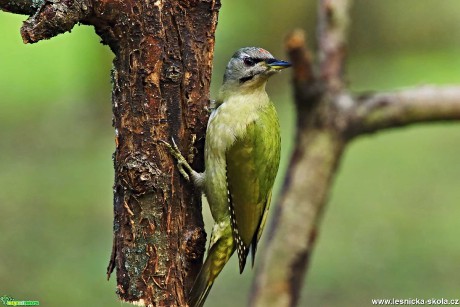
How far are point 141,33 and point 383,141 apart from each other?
893 cm

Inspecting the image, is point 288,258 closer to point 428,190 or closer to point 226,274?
point 226,274

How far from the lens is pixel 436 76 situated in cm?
1333

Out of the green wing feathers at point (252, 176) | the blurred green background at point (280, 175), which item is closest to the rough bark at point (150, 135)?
the green wing feathers at point (252, 176)

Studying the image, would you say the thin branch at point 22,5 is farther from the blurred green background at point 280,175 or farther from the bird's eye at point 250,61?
the blurred green background at point 280,175

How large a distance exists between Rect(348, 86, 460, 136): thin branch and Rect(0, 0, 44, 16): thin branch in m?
1.84

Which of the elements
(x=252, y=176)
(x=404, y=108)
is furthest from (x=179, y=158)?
(x=404, y=108)

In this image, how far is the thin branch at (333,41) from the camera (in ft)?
5.61

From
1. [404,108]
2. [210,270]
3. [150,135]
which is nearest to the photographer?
[404,108]

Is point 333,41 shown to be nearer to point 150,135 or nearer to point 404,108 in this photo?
point 404,108

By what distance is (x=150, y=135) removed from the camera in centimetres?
331

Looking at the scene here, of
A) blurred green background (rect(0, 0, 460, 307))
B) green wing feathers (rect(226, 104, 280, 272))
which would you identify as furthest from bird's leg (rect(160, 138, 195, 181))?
blurred green background (rect(0, 0, 460, 307))

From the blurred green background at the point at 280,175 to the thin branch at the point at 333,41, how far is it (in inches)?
150

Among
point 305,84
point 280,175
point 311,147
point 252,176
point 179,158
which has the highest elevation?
point 305,84

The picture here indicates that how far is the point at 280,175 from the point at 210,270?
6.12 m
